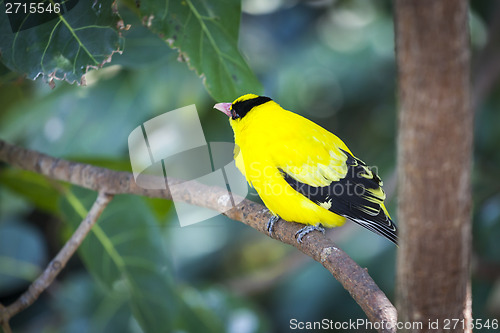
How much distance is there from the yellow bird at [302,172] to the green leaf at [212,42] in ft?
0.49

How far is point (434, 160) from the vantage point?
2.36ft

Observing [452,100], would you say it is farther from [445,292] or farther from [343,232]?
[343,232]

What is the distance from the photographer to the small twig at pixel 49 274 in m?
1.40

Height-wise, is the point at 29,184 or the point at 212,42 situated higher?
the point at 212,42

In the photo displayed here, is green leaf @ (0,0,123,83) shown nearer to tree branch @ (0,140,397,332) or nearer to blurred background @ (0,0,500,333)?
tree branch @ (0,140,397,332)

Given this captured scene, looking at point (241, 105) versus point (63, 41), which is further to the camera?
point (241, 105)

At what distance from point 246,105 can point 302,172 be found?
0.28m

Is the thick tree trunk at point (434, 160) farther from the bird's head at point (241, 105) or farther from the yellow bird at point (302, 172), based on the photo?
the bird's head at point (241, 105)

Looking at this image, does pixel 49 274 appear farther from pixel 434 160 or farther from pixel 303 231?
pixel 434 160

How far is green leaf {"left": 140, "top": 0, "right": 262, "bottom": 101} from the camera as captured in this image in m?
1.36

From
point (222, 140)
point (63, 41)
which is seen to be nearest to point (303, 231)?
point (63, 41)

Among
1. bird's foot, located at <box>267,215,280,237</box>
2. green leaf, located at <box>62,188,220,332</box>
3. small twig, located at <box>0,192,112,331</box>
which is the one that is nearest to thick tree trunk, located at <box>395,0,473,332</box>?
bird's foot, located at <box>267,215,280,237</box>

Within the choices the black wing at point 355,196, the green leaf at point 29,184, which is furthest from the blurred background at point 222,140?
the black wing at point 355,196

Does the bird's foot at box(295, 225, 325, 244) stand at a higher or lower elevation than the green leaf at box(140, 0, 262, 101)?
lower
